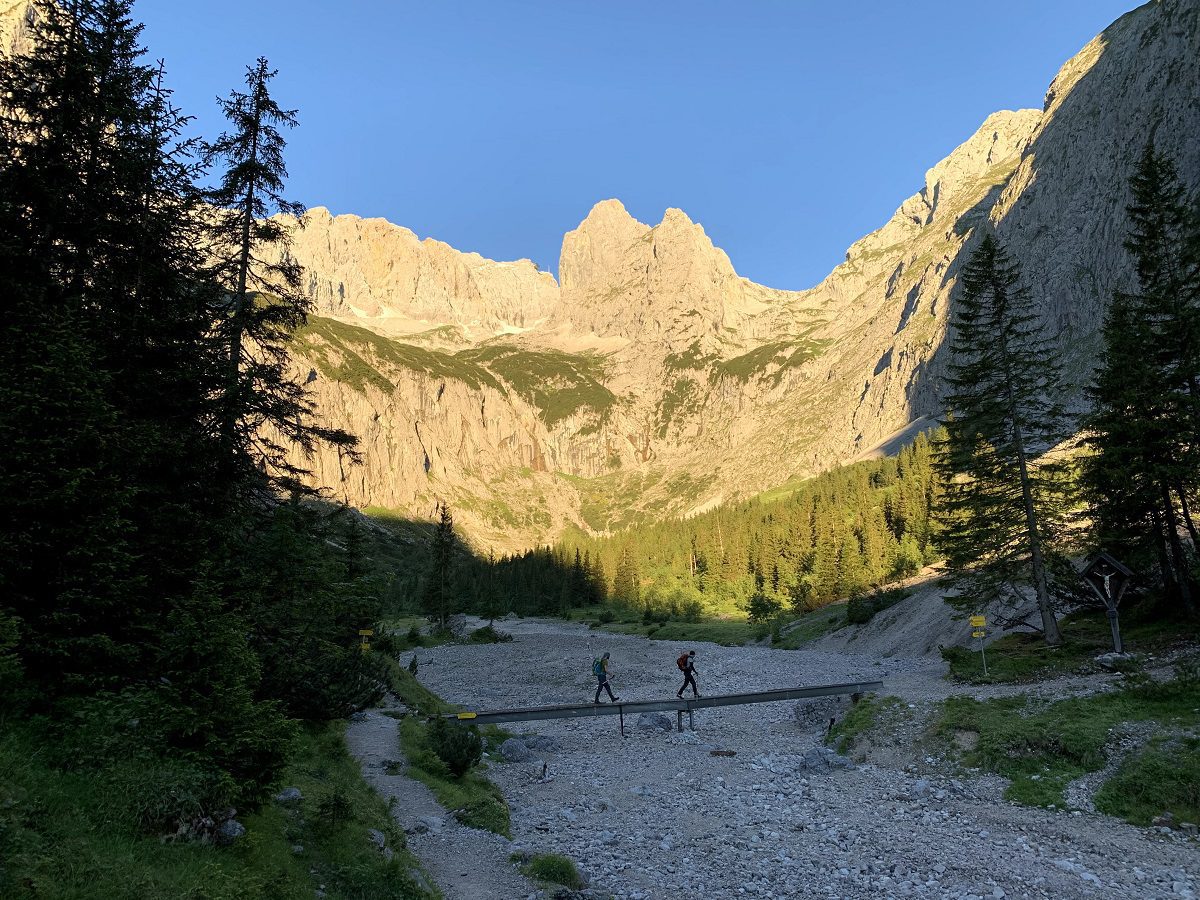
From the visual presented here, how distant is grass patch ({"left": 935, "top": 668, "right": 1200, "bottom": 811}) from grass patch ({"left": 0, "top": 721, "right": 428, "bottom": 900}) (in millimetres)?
15661

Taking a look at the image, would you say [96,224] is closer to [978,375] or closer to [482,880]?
[482,880]

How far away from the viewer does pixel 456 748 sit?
1997 centimetres

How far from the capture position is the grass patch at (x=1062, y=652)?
78.3 ft

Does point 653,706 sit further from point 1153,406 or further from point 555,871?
point 1153,406

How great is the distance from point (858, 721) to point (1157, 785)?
995 centimetres

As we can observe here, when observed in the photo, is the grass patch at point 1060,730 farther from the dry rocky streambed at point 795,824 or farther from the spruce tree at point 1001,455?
the spruce tree at point 1001,455

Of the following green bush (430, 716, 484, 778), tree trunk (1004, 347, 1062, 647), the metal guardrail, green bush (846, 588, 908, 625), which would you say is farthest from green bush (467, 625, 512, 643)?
tree trunk (1004, 347, 1062, 647)

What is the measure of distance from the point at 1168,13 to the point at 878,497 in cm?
14604

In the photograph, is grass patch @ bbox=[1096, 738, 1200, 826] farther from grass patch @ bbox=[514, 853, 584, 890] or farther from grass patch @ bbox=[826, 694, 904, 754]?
grass patch @ bbox=[514, 853, 584, 890]

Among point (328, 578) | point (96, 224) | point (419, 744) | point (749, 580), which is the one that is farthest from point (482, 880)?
point (749, 580)

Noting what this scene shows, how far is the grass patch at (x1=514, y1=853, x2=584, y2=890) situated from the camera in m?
12.8

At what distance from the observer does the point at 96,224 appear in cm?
1323

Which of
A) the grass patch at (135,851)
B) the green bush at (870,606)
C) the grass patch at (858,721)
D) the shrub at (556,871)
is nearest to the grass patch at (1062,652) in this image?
the grass patch at (858,721)

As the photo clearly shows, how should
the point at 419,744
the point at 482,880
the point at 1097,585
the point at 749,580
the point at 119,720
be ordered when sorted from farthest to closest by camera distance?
the point at 749,580 < the point at 1097,585 < the point at 419,744 < the point at 482,880 < the point at 119,720
